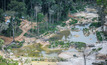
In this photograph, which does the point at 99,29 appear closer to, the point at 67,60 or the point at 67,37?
the point at 67,37

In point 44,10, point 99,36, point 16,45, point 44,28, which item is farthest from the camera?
point 44,10

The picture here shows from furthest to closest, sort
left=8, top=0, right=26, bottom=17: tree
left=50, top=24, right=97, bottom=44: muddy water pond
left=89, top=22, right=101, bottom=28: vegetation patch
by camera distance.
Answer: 1. left=89, top=22, right=101, bottom=28: vegetation patch
2. left=8, top=0, right=26, bottom=17: tree
3. left=50, top=24, right=97, bottom=44: muddy water pond

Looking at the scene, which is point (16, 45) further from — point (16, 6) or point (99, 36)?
point (99, 36)

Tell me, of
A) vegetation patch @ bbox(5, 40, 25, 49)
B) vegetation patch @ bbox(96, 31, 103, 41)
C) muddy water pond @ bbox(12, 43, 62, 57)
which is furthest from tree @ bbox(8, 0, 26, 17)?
vegetation patch @ bbox(96, 31, 103, 41)

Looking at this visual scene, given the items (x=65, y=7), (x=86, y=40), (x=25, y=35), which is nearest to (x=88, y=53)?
(x=86, y=40)

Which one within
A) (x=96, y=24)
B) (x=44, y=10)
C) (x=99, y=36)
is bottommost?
(x=99, y=36)

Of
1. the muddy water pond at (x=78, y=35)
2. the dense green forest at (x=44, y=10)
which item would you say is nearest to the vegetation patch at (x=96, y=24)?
the muddy water pond at (x=78, y=35)

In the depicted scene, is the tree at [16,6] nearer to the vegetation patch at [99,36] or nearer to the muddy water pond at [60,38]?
the muddy water pond at [60,38]

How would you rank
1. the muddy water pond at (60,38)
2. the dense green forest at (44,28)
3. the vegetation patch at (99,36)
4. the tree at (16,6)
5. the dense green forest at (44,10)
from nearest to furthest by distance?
the muddy water pond at (60,38) → the dense green forest at (44,28) → the vegetation patch at (99,36) → the tree at (16,6) → the dense green forest at (44,10)

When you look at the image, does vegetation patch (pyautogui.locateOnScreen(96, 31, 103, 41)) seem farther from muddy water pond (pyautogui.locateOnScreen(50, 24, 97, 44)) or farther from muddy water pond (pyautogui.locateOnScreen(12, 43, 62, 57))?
muddy water pond (pyautogui.locateOnScreen(12, 43, 62, 57))

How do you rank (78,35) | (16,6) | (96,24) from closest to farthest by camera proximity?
(78,35) < (16,6) < (96,24)

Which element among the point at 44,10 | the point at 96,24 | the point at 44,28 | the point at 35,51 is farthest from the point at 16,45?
the point at 96,24
